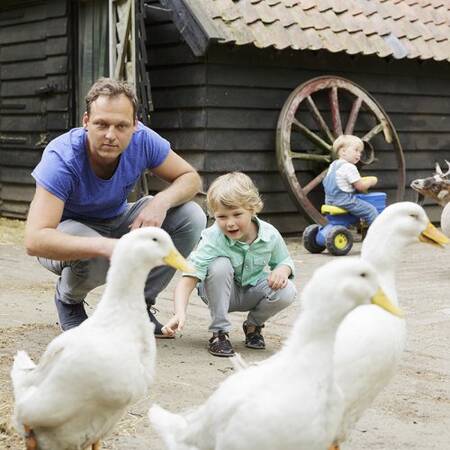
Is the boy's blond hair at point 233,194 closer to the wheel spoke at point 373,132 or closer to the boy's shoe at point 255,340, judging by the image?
the boy's shoe at point 255,340

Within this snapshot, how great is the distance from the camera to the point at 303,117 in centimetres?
1036

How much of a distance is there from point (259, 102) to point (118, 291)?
7239 mm

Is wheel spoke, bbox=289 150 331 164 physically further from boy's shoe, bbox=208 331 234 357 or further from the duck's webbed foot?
the duck's webbed foot

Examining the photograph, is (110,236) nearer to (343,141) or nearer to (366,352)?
(366,352)

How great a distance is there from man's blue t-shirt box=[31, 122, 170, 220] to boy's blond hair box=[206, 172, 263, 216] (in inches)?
14.9

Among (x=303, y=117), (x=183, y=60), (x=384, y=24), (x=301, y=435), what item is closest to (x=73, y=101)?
(x=183, y=60)

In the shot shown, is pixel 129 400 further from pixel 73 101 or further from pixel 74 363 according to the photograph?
pixel 73 101

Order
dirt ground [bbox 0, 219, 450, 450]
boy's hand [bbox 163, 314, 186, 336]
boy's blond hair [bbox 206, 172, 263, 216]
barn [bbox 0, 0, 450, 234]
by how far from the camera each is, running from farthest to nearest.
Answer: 1. barn [bbox 0, 0, 450, 234]
2. boy's blond hair [bbox 206, 172, 263, 216]
3. boy's hand [bbox 163, 314, 186, 336]
4. dirt ground [bbox 0, 219, 450, 450]

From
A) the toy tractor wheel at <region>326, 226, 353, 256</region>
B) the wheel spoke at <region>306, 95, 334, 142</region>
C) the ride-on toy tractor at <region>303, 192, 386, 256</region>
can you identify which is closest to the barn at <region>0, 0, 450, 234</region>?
the wheel spoke at <region>306, 95, 334, 142</region>

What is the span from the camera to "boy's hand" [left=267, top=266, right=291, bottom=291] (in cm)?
461

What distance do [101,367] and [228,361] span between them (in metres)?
1.84

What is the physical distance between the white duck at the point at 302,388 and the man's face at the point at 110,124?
1.86m

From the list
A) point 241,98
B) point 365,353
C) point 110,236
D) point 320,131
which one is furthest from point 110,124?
point 320,131

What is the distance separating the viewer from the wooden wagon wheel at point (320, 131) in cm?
968
